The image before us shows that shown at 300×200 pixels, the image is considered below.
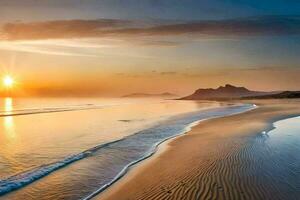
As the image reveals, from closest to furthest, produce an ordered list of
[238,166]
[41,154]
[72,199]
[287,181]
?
1. [72,199]
2. [287,181]
3. [238,166]
4. [41,154]

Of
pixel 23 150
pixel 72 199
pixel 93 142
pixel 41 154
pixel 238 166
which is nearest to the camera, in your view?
pixel 72 199

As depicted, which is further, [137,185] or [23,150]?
[23,150]

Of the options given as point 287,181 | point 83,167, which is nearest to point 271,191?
point 287,181

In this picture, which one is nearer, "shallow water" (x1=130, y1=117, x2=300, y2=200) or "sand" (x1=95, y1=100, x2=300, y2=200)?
"shallow water" (x1=130, y1=117, x2=300, y2=200)

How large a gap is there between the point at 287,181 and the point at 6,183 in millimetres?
8400

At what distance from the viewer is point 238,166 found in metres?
13.4

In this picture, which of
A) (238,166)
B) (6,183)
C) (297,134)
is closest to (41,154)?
(6,183)

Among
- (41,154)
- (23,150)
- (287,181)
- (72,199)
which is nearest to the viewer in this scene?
(72,199)

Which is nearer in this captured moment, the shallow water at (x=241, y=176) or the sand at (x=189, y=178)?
the shallow water at (x=241, y=176)

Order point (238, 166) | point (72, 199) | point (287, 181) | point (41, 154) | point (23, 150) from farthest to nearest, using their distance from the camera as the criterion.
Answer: point (23, 150), point (41, 154), point (238, 166), point (287, 181), point (72, 199)

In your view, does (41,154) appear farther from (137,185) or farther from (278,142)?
(278,142)

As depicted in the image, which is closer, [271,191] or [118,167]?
[271,191]

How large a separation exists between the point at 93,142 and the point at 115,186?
1051 centimetres

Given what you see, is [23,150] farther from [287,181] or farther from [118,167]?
[287,181]
